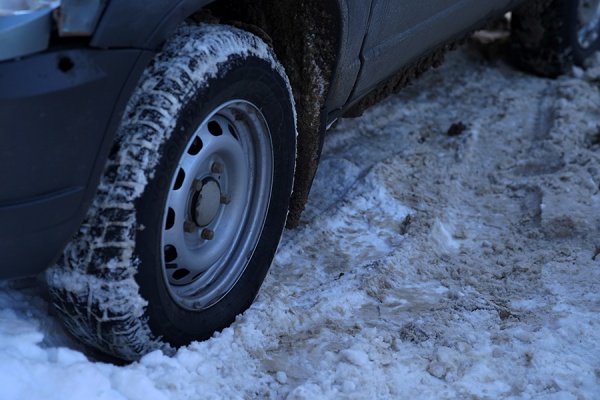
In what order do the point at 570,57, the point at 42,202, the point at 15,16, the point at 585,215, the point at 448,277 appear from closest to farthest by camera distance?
the point at 15,16 → the point at 42,202 → the point at 448,277 → the point at 585,215 → the point at 570,57

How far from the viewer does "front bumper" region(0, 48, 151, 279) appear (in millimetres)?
1821

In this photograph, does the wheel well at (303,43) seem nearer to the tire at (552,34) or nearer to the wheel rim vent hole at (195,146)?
the wheel rim vent hole at (195,146)

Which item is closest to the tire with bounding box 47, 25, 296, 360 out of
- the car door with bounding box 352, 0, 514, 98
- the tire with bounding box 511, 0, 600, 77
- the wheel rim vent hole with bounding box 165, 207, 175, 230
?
the wheel rim vent hole with bounding box 165, 207, 175, 230

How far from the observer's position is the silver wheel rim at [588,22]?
5.62 m

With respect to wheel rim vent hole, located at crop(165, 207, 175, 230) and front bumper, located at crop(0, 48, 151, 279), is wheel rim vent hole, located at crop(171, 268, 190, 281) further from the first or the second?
front bumper, located at crop(0, 48, 151, 279)

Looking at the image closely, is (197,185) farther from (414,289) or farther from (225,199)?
(414,289)

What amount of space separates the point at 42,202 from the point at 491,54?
462 centimetres

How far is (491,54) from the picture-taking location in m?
5.86

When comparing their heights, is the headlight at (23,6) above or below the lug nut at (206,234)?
above

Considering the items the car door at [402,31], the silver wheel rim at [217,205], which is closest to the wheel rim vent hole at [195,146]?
the silver wheel rim at [217,205]

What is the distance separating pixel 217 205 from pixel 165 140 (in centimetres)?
50

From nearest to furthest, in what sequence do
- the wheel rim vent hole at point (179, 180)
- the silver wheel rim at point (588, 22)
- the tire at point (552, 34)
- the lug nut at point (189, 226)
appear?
the wheel rim vent hole at point (179, 180), the lug nut at point (189, 226), the tire at point (552, 34), the silver wheel rim at point (588, 22)

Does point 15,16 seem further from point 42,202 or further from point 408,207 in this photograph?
point 408,207

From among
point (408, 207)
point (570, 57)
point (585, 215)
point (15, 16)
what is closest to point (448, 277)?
point (408, 207)
